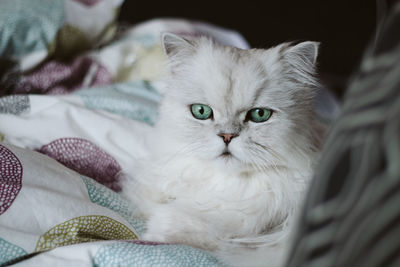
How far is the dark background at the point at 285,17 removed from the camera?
9.03 ft

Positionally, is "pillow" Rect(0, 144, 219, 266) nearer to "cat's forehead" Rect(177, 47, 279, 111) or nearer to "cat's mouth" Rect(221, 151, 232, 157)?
"cat's mouth" Rect(221, 151, 232, 157)

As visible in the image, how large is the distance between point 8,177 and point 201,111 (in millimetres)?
510

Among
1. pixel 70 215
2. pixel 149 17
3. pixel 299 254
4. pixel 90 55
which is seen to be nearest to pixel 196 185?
pixel 70 215

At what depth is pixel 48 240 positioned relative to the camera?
896 millimetres

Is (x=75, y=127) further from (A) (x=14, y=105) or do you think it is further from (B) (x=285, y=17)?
(B) (x=285, y=17)

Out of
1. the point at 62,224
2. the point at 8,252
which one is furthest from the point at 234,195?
the point at 8,252

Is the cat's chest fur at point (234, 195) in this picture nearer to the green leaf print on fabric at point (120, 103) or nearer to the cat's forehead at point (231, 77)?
the cat's forehead at point (231, 77)

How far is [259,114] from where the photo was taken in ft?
3.59

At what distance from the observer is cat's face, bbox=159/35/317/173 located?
1054 millimetres

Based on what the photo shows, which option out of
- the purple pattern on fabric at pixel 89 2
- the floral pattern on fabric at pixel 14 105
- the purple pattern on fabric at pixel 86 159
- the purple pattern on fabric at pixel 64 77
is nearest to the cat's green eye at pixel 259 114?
the purple pattern on fabric at pixel 86 159

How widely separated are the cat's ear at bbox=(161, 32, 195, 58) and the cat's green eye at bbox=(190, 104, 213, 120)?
18cm

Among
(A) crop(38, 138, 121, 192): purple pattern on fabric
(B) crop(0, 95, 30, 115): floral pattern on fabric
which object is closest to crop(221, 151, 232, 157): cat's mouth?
(A) crop(38, 138, 121, 192): purple pattern on fabric

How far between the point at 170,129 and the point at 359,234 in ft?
2.72

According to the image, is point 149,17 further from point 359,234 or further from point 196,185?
Answer: point 359,234
